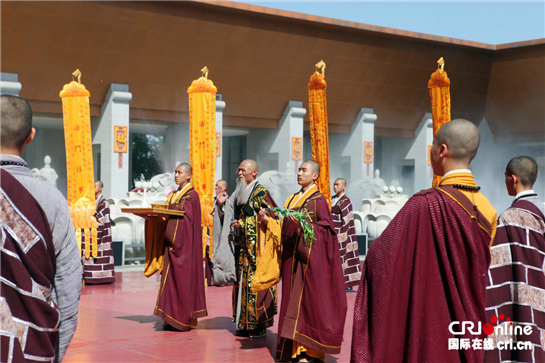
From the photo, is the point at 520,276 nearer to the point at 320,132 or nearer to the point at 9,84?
the point at 320,132

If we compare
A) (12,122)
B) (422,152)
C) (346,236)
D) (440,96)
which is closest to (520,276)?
(12,122)

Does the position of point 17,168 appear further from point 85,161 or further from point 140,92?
point 140,92

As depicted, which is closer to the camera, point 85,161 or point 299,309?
point 299,309

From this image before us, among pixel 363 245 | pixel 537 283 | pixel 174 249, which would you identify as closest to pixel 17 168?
pixel 537 283

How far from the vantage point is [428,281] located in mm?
2525

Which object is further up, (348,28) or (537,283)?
(348,28)

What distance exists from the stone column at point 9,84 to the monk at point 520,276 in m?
15.0

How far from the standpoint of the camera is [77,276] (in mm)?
2293

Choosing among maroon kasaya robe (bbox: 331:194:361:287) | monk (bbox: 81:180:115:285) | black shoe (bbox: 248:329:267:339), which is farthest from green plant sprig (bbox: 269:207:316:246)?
monk (bbox: 81:180:115:285)

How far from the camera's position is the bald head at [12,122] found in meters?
2.25

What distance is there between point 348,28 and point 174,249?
15477mm

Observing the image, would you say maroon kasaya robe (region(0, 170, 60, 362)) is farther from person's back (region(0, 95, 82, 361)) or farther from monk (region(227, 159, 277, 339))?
monk (region(227, 159, 277, 339))

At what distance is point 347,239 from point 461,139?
286 inches

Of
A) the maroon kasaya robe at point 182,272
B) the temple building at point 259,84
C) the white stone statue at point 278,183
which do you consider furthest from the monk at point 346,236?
the white stone statue at point 278,183
